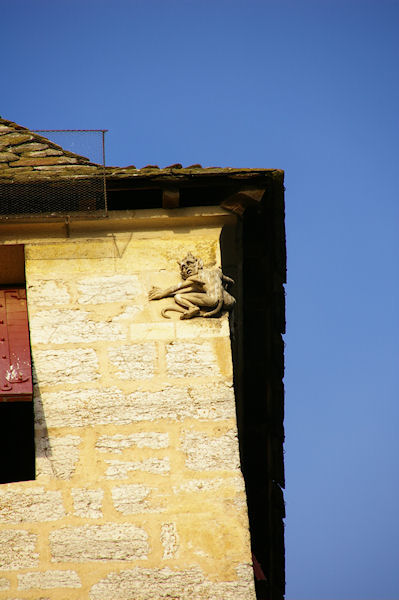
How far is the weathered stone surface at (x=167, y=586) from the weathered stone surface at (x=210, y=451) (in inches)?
25.3

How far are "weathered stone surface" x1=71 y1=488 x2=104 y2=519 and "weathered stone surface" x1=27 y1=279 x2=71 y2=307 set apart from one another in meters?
1.36

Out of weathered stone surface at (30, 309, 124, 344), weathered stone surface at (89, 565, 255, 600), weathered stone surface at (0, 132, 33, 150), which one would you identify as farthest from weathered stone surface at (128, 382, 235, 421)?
weathered stone surface at (0, 132, 33, 150)

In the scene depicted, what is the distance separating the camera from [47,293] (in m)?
6.65

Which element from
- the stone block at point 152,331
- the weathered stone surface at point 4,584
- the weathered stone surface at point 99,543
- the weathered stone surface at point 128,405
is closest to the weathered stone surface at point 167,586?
the weathered stone surface at point 99,543

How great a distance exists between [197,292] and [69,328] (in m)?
0.88

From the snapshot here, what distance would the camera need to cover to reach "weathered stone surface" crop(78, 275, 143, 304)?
21.7ft

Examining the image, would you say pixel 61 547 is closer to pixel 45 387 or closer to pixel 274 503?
pixel 45 387

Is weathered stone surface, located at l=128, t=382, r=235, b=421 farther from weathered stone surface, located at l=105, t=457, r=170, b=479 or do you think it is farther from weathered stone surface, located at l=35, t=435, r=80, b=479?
weathered stone surface, located at l=35, t=435, r=80, b=479

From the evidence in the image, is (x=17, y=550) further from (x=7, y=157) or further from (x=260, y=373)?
(x=7, y=157)

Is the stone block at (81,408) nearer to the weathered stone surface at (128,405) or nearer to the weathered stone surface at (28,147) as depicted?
the weathered stone surface at (128,405)

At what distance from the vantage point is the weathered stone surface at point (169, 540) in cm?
570

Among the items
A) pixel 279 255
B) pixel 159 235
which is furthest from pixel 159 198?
pixel 279 255

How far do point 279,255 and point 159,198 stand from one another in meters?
0.96

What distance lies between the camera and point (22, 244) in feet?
22.6
